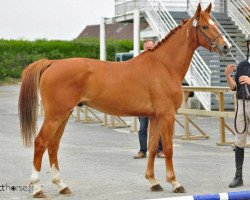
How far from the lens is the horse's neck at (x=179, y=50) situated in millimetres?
8180

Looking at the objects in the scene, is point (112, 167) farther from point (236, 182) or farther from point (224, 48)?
point (224, 48)

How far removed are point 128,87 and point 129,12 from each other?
16166 millimetres

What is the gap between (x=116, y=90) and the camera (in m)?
7.75

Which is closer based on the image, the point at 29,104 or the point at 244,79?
the point at 29,104

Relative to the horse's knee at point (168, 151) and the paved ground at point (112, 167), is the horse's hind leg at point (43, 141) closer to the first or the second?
the paved ground at point (112, 167)

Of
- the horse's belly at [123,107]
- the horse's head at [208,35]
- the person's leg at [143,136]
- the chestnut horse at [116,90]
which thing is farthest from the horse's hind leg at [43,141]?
A: the person's leg at [143,136]

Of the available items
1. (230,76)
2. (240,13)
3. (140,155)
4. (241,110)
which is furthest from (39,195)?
(240,13)

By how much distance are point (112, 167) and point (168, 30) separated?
1310cm

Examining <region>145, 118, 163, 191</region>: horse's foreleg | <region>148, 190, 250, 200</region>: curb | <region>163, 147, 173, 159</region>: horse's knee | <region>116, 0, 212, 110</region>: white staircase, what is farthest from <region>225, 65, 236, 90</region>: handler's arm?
<region>116, 0, 212, 110</region>: white staircase

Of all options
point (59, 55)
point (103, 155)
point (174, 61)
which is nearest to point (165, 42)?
point (174, 61)

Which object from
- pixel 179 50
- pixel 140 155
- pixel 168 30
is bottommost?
pixel 140 155

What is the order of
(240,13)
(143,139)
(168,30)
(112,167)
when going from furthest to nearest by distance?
(240,13), (168,30), (143,139), (112,167)

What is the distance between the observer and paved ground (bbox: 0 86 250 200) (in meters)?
7.90

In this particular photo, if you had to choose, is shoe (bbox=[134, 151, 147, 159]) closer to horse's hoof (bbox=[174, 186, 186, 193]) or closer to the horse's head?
horse's hoof (bbox=[174, 186, 186, 193])
